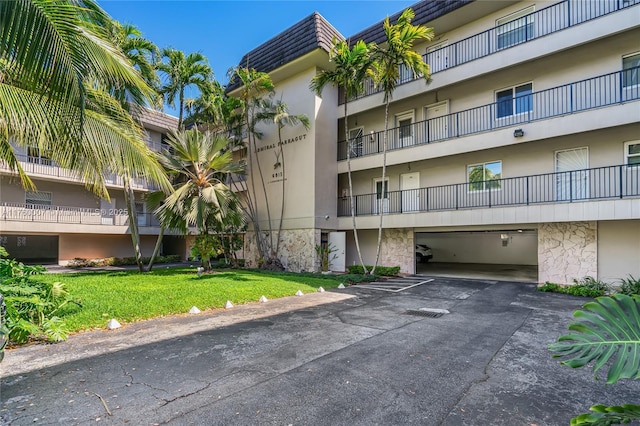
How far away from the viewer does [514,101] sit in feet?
45.1

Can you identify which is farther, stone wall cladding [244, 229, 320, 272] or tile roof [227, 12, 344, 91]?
stone wall cladding [244, 229, 320, 272]

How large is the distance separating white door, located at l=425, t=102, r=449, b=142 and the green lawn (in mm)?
8582

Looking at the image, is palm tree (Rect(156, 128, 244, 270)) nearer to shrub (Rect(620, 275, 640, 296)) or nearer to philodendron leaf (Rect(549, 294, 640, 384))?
philodendron leaf (Rect(549, 294, 640, 384))

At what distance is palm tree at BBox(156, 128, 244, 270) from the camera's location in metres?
13.5

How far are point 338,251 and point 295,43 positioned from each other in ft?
36.8

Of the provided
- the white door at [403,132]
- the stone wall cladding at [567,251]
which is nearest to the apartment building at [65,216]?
the white door at [403,132]

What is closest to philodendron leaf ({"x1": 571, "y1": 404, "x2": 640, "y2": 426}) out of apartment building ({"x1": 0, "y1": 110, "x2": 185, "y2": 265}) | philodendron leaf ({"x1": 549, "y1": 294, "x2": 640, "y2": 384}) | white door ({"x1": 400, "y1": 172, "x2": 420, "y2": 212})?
philodendron leaf ({"x1": 549, "y1": 294, "x2": 640, "y2": 384})

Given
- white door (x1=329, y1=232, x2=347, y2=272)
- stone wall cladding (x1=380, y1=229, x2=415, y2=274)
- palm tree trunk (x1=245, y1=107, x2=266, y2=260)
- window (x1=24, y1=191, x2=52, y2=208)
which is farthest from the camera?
window (x1=24, y1=191, x2=52, y2=208)

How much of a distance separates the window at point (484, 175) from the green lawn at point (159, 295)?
25.4ft

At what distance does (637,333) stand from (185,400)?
13.7 ft

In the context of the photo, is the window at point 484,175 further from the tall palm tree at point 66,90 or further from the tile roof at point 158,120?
the tile roof at point 158,120

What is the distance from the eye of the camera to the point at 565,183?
12.3 metres

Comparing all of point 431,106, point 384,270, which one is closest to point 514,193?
point 431,106

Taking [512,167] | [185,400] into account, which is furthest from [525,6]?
[185,400]
